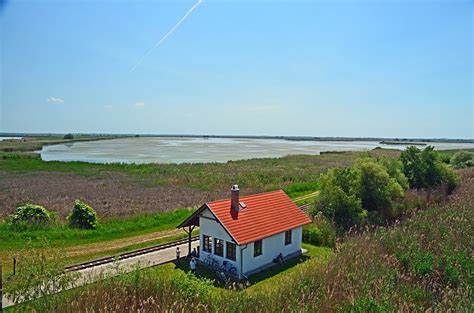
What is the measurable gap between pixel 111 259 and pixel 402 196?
18.2m

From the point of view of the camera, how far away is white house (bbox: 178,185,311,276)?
13.9 m

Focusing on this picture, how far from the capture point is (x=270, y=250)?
1507cm

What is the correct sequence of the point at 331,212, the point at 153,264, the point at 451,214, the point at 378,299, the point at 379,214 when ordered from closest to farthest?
the point at 378,299 → the point at 153,264 → the point at 451,214 → the point at 331,212 → the point at 379,214

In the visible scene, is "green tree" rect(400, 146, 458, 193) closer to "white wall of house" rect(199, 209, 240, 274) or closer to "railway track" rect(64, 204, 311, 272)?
"railway track" rect(64, 204, 311, 272)

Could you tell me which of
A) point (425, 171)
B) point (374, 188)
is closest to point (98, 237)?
point (374, 188)

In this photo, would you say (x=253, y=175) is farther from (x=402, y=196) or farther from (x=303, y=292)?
(x=303, y=292)

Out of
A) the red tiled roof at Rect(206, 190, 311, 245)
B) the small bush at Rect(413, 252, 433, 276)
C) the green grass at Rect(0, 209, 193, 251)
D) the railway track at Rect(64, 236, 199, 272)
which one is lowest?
the railway track at Rect(64, 236, 199, 272)

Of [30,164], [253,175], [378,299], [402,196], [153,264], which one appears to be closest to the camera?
[378,299]

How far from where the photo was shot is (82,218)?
57.7 feet

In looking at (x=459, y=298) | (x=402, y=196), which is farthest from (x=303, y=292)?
(x=402, y=196)

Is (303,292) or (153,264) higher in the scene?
(303,292)

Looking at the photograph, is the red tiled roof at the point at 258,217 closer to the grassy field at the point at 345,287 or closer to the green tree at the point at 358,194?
the grassy field at the point at 345,287

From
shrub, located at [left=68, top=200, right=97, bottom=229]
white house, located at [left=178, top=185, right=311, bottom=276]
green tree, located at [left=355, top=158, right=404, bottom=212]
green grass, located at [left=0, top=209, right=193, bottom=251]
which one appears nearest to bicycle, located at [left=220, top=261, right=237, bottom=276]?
white house, located at [left=178, top=185, right=311, bottom=276]

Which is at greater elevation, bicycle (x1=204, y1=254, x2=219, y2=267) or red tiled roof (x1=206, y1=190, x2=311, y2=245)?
red tiled roof (x1=206, y1=190, x2=311, y2=245)
